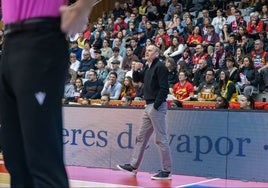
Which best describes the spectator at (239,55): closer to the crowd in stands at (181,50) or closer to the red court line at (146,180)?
the crowd in stands at (181,50)

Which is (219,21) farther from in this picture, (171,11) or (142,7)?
(142,7)

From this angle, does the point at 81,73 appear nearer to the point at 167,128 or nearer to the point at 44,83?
the point at 167,128

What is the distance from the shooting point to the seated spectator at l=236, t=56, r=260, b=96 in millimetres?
11688

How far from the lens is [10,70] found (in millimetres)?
2359

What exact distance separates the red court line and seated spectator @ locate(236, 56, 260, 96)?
388cm

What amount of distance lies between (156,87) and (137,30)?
9106mm

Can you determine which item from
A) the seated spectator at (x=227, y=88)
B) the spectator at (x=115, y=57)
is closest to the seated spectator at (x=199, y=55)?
the seated spectator at (x=227, y=88)

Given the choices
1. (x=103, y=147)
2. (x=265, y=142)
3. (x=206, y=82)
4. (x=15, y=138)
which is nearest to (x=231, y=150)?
(x=265, y=142)

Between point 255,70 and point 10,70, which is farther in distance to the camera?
point 255,70

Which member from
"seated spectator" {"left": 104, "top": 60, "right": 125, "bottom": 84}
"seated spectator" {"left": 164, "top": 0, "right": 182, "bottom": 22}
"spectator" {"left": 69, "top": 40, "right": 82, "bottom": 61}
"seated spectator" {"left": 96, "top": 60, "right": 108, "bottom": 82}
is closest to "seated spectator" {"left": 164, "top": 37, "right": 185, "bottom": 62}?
"seated spectator" {"left": 104, "top": 60, "right": 125, "bottom": 84}

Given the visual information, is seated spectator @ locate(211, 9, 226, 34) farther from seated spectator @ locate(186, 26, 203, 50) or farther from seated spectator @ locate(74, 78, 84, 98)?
seated spectator @ locate(74, 78, 84, 98)

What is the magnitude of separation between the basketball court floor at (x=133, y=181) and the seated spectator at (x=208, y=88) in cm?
294

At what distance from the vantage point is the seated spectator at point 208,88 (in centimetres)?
1116

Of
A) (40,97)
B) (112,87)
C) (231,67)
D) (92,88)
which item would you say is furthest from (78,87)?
(40,97)
